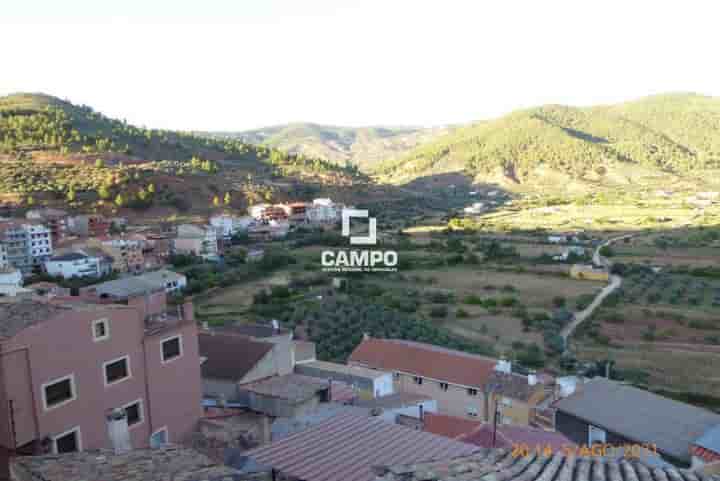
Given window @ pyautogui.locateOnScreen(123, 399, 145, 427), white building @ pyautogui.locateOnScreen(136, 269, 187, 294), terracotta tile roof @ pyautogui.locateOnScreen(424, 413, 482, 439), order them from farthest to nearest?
white building @ pyautogui.locateOnScreen(136, 269, 187, 294)
terracotta tile roof @ pyautogui.locateOnScreen(424, 413, 482, 439)
window @ pyautogui.locateOnScreen(123, 399, 145, 427)

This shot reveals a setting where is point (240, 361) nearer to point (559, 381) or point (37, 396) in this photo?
point (37, 396)

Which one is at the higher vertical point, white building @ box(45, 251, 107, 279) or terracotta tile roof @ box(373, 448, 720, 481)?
terracotta tile roof @ box(373, 448, 720, 481)

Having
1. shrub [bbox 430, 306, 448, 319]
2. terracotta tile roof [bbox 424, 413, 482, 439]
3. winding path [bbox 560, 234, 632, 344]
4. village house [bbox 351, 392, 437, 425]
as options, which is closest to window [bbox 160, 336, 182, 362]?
village house [bbox 351, 392, 437, 425]

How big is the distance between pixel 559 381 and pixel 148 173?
6330 centimetres

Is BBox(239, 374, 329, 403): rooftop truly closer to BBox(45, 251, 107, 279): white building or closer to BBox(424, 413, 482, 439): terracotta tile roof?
BBox(424, 413, 482, 439): terracotta tile roof

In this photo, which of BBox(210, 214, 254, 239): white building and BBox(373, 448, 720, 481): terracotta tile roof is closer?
BBox(373, 448, 720, 481): terracotta tile roof

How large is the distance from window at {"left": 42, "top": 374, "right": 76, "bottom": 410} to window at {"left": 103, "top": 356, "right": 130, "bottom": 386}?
647 millimetres

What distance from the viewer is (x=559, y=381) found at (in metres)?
17.6

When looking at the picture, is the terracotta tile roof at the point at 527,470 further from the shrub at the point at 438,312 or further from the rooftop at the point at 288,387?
the shrub at the point at 438,312

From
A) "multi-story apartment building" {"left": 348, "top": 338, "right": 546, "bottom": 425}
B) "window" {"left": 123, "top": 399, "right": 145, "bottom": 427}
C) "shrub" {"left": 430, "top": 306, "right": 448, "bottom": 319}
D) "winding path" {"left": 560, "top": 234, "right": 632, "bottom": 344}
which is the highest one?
"window" {"left": 123, "top": 399, "right": 145, "bottom": 427}

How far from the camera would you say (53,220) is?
2085 inches

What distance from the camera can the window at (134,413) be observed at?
32.5 feet

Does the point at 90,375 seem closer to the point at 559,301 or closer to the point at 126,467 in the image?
the point at 126,467

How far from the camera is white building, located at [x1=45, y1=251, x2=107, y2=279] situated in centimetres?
4141
